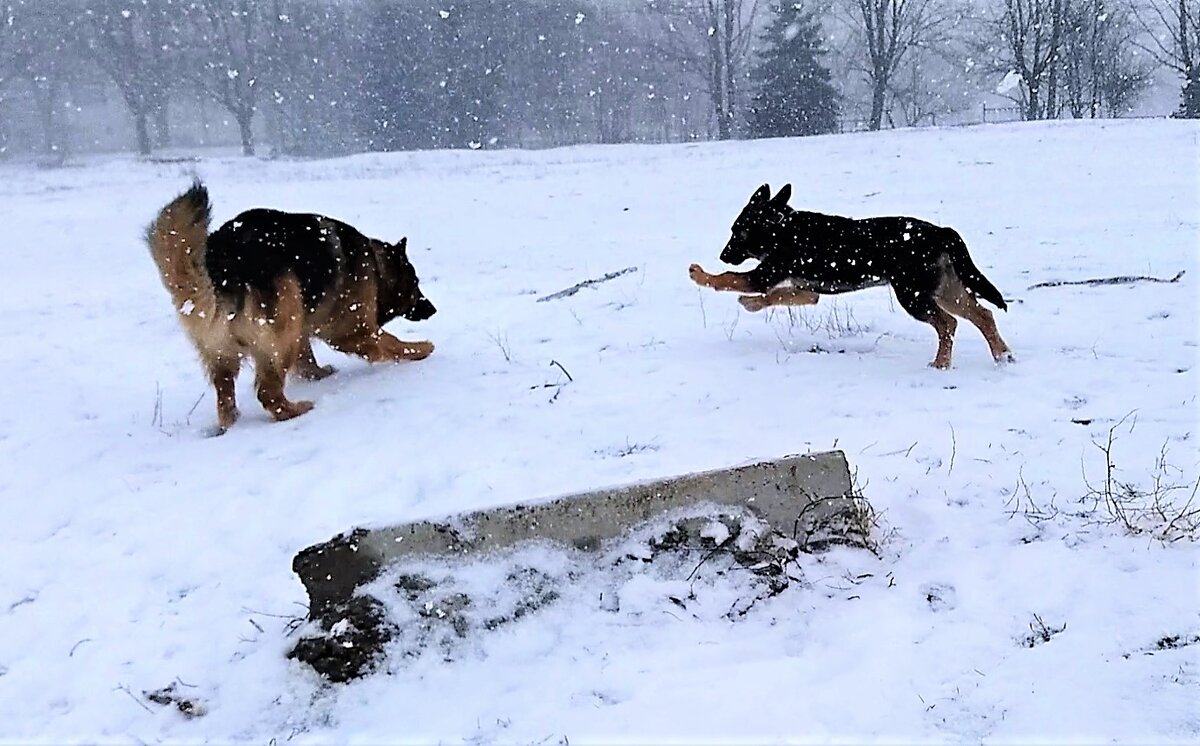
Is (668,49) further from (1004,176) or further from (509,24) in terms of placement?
(1004,176)

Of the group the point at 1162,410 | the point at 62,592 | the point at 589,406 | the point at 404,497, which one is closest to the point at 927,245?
the point at 1162,410

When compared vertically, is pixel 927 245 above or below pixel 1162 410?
above

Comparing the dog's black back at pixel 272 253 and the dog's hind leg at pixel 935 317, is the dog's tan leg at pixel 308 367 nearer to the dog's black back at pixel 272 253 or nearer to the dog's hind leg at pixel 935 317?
the dog's black back at pixel 272 253

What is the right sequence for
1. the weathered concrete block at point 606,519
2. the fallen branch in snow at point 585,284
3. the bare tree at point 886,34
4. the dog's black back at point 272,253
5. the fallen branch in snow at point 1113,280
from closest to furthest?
1. the weathered concrete block at point 606,519
2. the dog's black back at point 272,253
3. the fallen branch in snow at point 1113,280
4. the fallen branch in snow at point 585,284
5. the bare tree at point 886,34

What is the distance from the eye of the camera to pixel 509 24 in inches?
2089

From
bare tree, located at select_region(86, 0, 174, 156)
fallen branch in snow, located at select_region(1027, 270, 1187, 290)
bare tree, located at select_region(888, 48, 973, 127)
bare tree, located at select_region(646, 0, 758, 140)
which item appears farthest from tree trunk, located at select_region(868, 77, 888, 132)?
bare tree, located at select_region(86, 0, 174, 156)

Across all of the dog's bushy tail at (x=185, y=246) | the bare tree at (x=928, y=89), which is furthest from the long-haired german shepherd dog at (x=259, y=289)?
the bare tree at (x=928, y=89)

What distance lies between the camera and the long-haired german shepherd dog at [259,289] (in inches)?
194

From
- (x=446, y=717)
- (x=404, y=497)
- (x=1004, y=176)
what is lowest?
(x=446, y=717)

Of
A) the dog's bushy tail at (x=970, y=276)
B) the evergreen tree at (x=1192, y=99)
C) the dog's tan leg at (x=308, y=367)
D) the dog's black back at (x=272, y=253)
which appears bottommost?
the dog's tan leg at (x=308, y=367)

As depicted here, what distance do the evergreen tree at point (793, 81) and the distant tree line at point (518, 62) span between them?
9cm

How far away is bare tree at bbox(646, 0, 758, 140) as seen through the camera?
4638 centimetres

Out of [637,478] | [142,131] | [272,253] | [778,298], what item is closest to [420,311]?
[272,253]

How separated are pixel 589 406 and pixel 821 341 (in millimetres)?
2099
